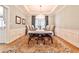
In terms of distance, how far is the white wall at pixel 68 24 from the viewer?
399cm

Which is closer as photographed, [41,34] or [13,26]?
[13,26]

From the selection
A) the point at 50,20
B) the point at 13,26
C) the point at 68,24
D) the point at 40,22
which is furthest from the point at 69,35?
the point at 13,26

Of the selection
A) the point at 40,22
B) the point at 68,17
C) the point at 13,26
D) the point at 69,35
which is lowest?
the point at 69,35

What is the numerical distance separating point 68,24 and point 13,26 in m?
2.12

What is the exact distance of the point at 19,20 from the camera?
3.93 metres

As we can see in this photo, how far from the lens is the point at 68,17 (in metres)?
4.41

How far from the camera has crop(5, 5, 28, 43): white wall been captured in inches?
152

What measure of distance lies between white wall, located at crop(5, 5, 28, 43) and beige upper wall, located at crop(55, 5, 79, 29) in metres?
1.19

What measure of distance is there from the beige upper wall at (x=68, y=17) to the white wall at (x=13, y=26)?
1.19 meters

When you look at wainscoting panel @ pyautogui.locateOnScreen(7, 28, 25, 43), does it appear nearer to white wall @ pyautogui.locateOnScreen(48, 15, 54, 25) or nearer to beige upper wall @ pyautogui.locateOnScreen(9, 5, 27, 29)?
beige upper wall @ pyautogui.locateOnScreen(9, 5, 27, 29)

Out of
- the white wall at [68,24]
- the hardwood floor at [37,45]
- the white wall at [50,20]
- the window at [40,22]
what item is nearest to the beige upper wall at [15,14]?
the window at [40,22]

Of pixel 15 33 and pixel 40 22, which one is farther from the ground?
pixel 40 22

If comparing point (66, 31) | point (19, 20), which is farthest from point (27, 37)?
point (66, 31)

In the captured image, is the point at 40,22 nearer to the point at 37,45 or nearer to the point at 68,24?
the point at 37,45
